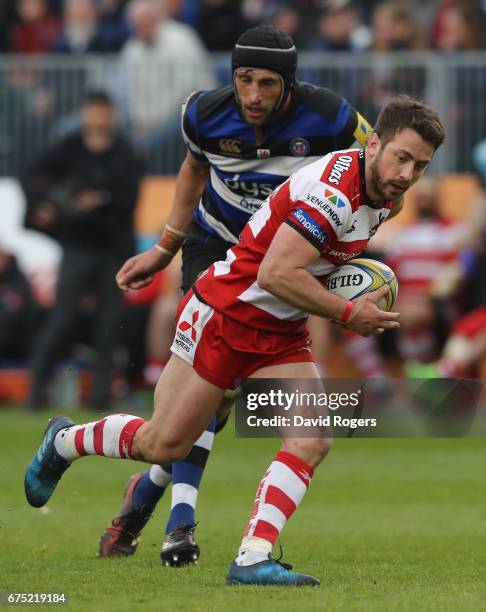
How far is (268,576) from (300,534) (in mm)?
2187

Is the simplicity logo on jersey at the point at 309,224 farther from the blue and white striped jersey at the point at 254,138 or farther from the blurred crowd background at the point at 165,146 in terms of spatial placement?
the blurred crowd background at the point at 165,146

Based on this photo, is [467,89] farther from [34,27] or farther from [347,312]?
[347,312]

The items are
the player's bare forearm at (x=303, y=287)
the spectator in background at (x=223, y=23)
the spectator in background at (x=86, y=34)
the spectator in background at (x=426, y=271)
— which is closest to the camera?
the player's bare forearm at (x=303, y=287)

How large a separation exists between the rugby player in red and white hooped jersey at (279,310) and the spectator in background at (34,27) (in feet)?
44.5

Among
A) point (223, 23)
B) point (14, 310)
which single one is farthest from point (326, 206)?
point (223, 23)

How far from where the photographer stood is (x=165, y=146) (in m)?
17.9

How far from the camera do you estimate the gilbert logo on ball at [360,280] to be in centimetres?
662

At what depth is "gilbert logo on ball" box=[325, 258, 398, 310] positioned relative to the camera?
6621 mm

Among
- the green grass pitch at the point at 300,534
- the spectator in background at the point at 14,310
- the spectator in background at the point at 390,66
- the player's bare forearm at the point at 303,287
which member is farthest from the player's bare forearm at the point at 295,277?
the spectator in background at the point at 390,66

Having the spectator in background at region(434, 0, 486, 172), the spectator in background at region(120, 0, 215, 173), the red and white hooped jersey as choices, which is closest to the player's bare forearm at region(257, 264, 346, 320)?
the red and white hooped jersey

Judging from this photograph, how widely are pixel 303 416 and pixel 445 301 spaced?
942cm

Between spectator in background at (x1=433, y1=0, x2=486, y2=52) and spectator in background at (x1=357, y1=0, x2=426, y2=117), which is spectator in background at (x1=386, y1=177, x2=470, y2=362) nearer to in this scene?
spectator in background at (x1=357, y1=0, x2=426, y2=117)

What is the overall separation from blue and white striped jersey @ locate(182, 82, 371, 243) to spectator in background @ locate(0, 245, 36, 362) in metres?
9.13

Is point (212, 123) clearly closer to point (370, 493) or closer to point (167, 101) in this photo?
point (370, 493)
